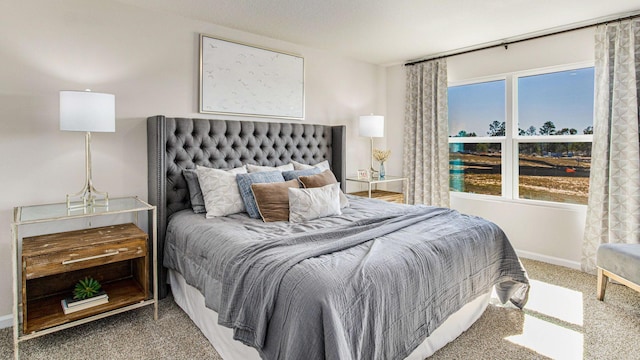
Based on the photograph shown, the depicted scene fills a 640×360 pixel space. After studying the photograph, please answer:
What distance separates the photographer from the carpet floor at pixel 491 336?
2062mm

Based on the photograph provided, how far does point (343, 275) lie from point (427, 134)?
3290 millimetres

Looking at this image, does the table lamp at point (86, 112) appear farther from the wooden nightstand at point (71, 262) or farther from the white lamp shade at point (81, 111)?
the wooden nightstand at point (71, 262)

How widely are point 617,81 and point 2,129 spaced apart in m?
4.77

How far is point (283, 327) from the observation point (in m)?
1.41

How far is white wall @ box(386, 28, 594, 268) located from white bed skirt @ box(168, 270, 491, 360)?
63.6 inches

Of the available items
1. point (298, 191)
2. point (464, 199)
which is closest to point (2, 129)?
point (298, 191)

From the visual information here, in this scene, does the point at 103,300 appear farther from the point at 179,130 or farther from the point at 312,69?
the point at 312,69

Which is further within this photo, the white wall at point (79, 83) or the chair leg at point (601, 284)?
the chair leg at point (601, 284)

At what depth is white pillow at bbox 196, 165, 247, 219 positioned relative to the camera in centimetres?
268

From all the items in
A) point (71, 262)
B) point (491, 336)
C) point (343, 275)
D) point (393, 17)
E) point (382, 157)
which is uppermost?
point (393, 17)

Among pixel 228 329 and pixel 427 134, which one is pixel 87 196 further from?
pixel 427 134

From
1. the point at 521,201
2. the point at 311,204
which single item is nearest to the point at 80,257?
the point at 311,204

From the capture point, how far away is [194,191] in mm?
2854

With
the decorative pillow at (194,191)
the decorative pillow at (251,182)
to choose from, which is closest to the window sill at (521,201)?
the decorative pillow at (251,182)
